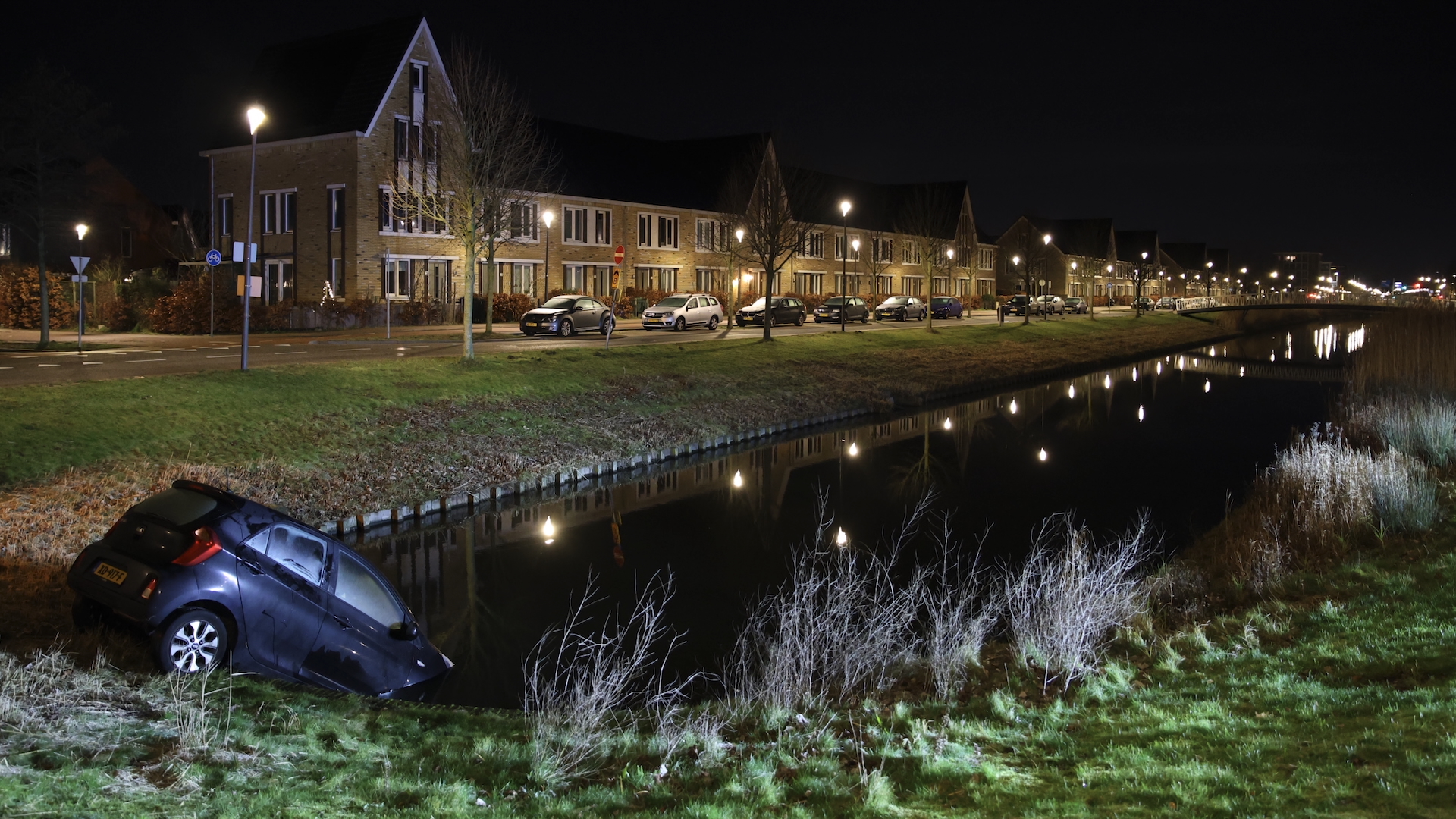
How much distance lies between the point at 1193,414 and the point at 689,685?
25294 mm

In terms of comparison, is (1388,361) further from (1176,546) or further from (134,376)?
(134,376)

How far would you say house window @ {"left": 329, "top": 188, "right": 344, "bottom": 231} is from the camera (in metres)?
41.6

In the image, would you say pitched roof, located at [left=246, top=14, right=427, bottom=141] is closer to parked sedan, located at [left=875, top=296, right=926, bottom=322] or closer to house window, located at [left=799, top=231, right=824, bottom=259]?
parked sedan, located at [left=875, top=296, right=926, bottom=322]

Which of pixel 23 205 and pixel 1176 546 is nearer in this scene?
pixel 1176 546

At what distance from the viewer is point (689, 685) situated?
995 centimetres

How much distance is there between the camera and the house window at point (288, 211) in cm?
4300

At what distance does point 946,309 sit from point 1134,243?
69.5m

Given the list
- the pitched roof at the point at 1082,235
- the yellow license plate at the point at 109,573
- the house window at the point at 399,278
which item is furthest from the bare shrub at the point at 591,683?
the pitched roof at the point at 1082,235

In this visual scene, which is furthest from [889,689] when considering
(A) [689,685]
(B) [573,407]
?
(B) [573,407]

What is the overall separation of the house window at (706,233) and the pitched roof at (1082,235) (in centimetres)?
5473

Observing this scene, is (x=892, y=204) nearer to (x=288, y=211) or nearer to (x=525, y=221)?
(x=525, y=221)

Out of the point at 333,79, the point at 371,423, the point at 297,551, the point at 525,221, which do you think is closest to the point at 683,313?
the point at 525,221

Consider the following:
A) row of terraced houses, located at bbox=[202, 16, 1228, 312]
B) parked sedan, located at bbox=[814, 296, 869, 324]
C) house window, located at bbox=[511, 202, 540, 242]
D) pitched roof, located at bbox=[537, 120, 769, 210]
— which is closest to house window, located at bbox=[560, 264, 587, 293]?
row of terraced houses, located at bbox=[202, 16, 1228, 312]

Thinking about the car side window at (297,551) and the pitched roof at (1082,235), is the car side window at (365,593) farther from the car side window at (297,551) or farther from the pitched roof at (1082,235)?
the pitched roof at (1082,235)
